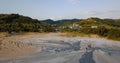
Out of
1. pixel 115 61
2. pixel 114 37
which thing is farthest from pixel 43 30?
pixel 115 61

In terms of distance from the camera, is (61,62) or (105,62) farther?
(105,62)

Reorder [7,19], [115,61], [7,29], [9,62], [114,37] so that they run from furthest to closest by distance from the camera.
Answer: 1. [7,19]
2. [7,29]
3. [114,37]
4. [115,61]
5. [9,62]

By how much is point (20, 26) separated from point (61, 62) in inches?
4674

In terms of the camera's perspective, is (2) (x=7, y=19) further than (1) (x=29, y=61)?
Yes

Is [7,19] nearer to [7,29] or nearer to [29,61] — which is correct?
[7,29]

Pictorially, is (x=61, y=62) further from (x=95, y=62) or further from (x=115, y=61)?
(x=115, y=61)

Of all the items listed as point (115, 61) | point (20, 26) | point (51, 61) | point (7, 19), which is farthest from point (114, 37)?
point (7, 19)

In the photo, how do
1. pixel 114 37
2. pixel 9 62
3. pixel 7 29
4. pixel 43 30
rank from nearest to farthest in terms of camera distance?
1. pixel 9 62
2. pixel 114 37
3. pixel 7 29
4. pixel 43 30

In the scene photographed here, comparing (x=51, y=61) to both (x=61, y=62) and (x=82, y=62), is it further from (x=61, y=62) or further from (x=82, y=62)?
(x=82, y=62)

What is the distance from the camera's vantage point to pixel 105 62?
1494 inches

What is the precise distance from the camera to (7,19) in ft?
577

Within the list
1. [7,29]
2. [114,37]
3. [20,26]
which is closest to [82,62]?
[114,37]

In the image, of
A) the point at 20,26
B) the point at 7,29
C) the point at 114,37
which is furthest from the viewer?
the point at 20,26

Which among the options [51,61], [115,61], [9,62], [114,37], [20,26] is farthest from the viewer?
[20,26]
